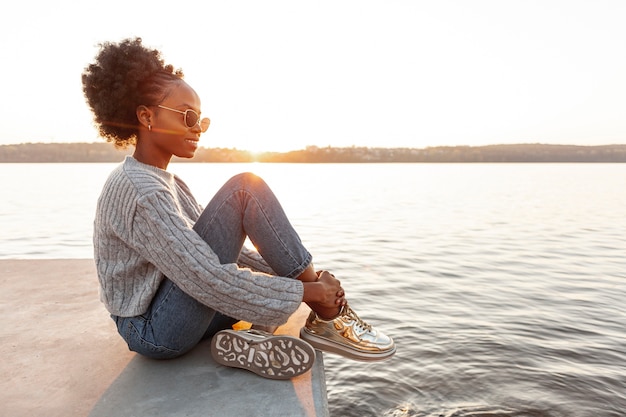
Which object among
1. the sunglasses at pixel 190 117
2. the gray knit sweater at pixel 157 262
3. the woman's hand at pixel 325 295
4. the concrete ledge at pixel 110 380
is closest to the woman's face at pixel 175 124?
the sunglasses at pixel 190 117

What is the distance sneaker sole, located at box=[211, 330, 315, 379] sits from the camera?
93.4 inches

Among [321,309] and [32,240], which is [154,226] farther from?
[32,240]

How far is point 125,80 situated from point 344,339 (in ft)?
6.24

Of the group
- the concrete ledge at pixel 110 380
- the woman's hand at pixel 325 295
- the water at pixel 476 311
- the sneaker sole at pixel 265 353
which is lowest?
the water at pixel 476 311

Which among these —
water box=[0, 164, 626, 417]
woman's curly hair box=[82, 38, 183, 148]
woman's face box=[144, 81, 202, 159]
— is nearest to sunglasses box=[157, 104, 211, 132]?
woman's face box=[144, 81, 202, 159]

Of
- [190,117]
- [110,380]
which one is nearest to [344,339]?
[110,380]

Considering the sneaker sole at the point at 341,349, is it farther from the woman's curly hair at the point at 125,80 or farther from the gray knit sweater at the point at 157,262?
the woman's curly hair at the point at 125,80

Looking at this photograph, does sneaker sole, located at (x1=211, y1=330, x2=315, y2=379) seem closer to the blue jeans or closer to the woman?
the woman

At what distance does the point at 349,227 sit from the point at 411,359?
34.5ft

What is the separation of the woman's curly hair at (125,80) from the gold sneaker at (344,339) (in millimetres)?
1559

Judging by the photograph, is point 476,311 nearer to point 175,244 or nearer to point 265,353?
point 265,353

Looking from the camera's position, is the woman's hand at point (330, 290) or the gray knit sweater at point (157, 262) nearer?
the gray knit sweater at point (157, 262)

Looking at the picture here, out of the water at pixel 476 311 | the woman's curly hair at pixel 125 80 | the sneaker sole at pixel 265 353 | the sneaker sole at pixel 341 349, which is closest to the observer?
the sneaker sole at pixel 265 353

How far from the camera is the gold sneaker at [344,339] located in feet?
9.13
